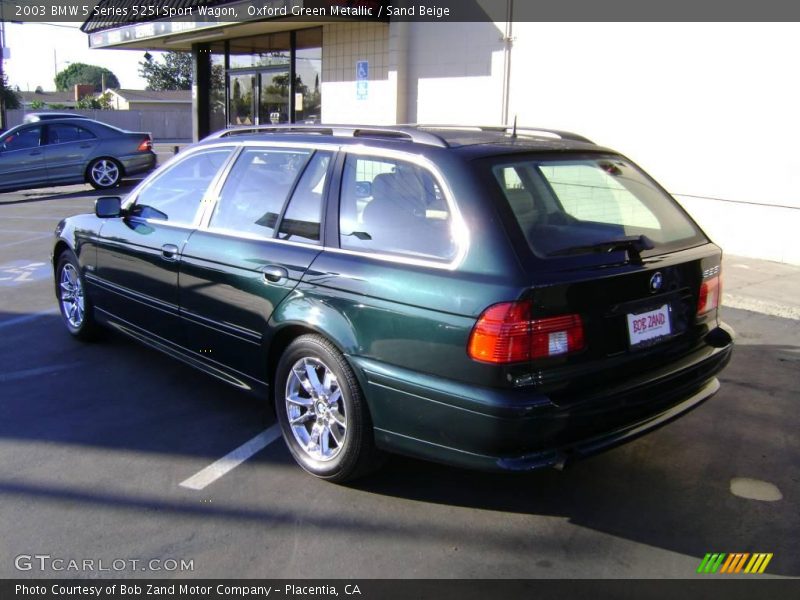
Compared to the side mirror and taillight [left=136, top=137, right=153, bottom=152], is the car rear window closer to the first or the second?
the side mirror

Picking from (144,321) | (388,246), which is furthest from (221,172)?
(388,246)

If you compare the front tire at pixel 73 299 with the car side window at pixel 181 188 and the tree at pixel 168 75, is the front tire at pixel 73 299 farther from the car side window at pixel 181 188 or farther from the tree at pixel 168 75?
the tree at pixel 168 75

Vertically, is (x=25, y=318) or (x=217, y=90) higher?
(x=217, y=90)

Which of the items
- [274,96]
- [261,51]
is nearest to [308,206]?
[274,96]

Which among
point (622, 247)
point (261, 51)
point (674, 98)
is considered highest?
point (261, 51)

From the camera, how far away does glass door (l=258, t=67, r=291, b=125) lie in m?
15.7

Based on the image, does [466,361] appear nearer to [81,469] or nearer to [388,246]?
[388,246]

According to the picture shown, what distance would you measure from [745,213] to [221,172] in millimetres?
6656

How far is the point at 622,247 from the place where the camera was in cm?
357

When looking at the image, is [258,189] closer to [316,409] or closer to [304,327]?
[304,327]

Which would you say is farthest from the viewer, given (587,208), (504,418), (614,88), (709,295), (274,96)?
(274,96)

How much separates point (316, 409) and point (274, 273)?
0.75 metres

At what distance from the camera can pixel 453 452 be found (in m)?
3.35

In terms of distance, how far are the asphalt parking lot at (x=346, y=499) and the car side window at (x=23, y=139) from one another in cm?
1214
